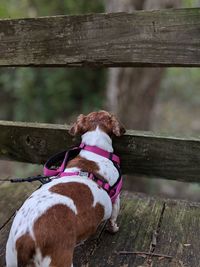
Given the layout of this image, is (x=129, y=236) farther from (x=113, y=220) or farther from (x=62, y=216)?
(x=62, y=216)

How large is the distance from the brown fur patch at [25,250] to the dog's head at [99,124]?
96 centimetres

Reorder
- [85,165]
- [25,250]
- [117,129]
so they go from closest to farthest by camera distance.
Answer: [25,250], [85,165], [117,129]

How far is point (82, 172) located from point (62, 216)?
1.45ft

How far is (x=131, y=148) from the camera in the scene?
114 inches

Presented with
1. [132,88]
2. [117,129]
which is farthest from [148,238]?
[132,88]

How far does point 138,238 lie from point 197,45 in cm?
122

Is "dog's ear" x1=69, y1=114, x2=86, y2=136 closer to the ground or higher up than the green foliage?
higher up

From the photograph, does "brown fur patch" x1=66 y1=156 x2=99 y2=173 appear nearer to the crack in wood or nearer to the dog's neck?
the dog's neck

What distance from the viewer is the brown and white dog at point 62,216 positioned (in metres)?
2.11

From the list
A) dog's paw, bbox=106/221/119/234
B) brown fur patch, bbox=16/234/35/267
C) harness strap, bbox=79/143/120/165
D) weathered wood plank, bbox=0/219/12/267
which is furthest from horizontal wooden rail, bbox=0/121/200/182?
brown fur patch, bbox=16/234/35/267

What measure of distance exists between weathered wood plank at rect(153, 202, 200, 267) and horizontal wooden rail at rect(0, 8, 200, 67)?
3.42 ft

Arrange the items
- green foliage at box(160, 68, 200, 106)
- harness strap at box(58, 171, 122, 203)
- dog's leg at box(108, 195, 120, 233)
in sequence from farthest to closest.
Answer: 1. green foliage at box(160, 68, 200, 106)
2. dog's leg at box(108, 195, 120, 233)
3. harness strap at box(58, 171, 122, 203)

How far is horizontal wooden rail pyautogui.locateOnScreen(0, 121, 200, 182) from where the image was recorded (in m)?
2.80

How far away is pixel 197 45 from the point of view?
8.25 ft
